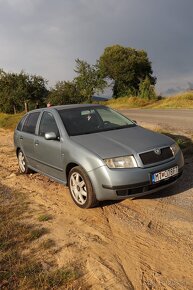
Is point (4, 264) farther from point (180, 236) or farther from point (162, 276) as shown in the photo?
point (180, 236)

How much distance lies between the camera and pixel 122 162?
15.6ft

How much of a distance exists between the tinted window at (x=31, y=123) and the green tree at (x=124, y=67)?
4437cm

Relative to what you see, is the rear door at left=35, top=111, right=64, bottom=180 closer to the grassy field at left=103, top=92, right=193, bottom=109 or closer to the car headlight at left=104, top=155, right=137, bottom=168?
the car headlight at left=104, top=155, right=137, bottom=168

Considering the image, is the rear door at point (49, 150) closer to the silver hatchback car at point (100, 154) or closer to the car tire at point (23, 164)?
the silver hatchback car at point (100, 154)

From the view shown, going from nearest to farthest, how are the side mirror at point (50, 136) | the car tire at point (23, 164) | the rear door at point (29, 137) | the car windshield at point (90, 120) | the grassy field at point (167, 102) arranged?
the side mirror at point (50, 136) < the car windshield at point (90, 120) < the rear door at point (29, 137) < the car tire at point (23, 164) < the grassy field at point (167, 102)

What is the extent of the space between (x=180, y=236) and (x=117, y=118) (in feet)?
10.1

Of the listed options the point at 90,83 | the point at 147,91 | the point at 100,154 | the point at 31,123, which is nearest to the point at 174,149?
the point at 100,154

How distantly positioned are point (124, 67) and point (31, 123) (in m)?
47.9

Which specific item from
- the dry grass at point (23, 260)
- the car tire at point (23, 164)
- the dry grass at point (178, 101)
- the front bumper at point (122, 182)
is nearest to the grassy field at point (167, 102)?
the dry grass at point (178, 101)

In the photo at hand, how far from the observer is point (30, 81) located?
112ft

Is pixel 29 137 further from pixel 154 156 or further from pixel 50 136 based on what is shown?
pixel 154 156

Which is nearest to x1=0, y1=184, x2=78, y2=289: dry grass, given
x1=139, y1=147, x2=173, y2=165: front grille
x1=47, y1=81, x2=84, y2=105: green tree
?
x1=139, y1=147, x2=173, y2=165: front grille

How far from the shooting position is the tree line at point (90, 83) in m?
34.2

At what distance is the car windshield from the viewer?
5.85 m
